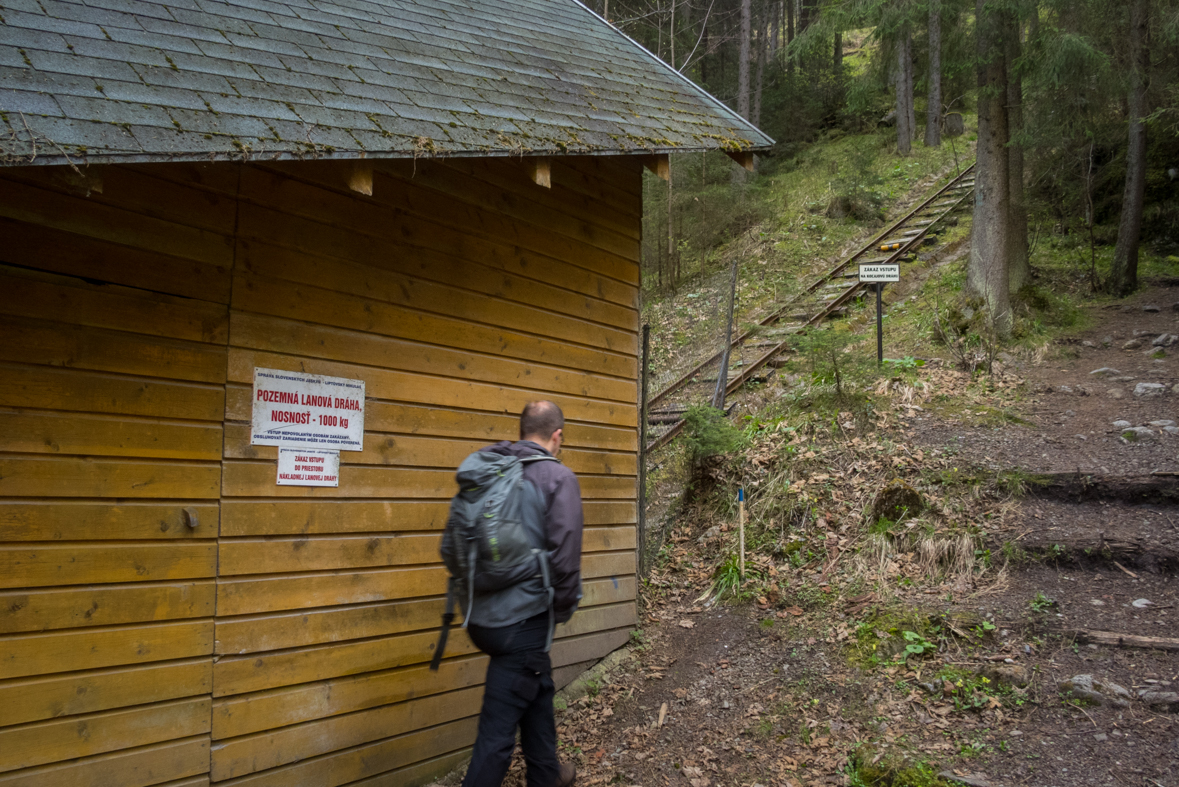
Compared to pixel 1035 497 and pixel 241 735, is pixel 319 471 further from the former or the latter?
pixel 1035 497

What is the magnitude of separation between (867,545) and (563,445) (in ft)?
9.38

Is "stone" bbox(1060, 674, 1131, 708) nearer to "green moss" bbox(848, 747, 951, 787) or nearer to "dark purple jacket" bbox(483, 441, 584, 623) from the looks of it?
"green moss" bbox(848, 747, 951, 787)

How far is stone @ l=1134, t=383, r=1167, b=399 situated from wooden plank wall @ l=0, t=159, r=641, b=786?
720 centimetres

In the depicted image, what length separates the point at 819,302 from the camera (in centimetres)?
1386

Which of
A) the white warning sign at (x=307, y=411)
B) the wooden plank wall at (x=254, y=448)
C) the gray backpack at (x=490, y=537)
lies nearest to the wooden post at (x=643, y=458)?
the wooden plank wall at (x=254, y=448)

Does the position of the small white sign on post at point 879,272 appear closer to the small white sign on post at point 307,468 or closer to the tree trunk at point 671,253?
the small white sign on post at point 307,468

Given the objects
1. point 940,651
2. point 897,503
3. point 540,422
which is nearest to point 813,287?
point 897,503

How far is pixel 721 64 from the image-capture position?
30344 mm

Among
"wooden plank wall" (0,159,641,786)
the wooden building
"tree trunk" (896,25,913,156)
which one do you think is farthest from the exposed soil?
"tree trunk" (896,25,913,156)

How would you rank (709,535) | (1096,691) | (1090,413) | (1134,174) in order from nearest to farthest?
(1096,691), (709,535), (1090,413), (1134,174)

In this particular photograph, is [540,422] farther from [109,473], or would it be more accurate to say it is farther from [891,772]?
[891,772]

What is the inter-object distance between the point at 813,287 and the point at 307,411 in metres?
12.2

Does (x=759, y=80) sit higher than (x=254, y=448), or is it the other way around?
(x=759, y=80)

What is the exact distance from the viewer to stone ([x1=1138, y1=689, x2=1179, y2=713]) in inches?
167
